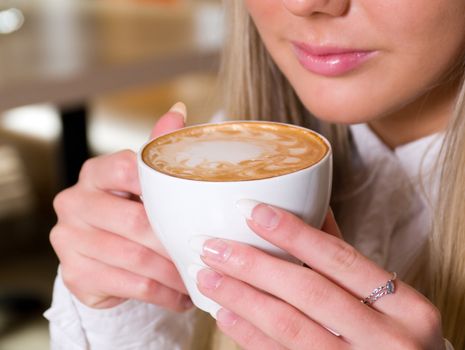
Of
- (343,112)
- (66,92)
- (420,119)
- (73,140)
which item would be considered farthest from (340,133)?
(73,140)

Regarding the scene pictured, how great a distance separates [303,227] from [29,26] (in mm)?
1929

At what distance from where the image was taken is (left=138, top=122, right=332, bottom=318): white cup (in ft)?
1.97

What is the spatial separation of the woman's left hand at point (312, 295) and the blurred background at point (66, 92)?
627 millimetres

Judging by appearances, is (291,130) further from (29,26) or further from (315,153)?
(29,26)

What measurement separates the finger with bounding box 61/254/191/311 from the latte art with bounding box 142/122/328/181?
0.66 ft

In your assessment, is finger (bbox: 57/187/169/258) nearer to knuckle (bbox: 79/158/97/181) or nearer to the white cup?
knuckle (bbox: 79/158/97/181)

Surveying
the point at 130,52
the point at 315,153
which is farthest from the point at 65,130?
the point at 315,153

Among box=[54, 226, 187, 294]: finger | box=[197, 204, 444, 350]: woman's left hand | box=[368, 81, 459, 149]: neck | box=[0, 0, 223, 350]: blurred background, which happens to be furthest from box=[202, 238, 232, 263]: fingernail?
box=[0, 0, 223, 350]: blurred background

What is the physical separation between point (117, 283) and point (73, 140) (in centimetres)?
165

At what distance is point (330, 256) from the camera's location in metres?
0.64

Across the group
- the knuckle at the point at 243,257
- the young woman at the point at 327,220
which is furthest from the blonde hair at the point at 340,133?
the knuckle at the point at 243,257

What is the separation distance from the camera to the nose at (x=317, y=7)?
0.79 m

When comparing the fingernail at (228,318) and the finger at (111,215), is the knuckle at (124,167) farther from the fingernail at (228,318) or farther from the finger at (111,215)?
the fingernail at (228,318)

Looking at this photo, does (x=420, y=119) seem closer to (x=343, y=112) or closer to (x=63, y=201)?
(x=343, y=112)
